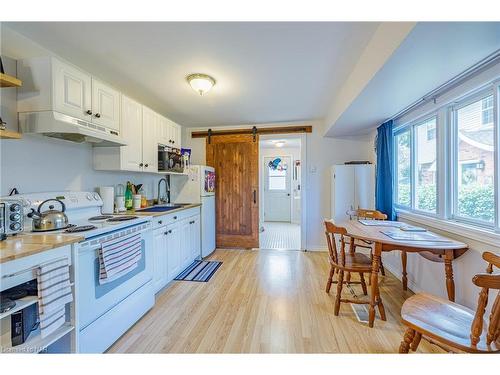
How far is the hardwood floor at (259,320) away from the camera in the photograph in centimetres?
166

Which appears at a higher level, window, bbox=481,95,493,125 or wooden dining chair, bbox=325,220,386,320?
window, bbox=481,95,493,125

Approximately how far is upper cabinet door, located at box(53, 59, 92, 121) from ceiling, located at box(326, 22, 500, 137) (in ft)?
7.88

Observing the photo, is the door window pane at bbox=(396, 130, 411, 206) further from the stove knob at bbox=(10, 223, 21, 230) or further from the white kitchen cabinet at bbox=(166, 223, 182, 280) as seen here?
the stove knob at bbox=(10, 223, 21, 230)

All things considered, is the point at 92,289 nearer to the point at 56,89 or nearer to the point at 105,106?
the point at 56,89

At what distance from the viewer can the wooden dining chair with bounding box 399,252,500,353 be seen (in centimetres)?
107

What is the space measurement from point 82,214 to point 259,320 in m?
1.94

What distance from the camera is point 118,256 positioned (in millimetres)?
1697

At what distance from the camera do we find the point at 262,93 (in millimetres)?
2803

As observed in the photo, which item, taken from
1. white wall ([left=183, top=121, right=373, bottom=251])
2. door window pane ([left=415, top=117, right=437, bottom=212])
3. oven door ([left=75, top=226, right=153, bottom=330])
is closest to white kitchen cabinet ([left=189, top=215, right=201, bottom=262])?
oven door ([left=75, top=226, right=153, bottom=330])

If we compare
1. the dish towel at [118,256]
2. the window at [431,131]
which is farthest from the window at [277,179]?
the dish towel at [118,256]

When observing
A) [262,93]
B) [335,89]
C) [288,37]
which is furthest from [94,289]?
[335,89]

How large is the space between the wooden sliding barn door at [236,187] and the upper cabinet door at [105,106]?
2.11m

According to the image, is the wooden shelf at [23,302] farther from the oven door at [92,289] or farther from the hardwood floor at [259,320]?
the hardwood floor at [259,320]

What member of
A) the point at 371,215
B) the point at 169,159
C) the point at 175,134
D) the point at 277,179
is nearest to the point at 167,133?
the point at 175,134
